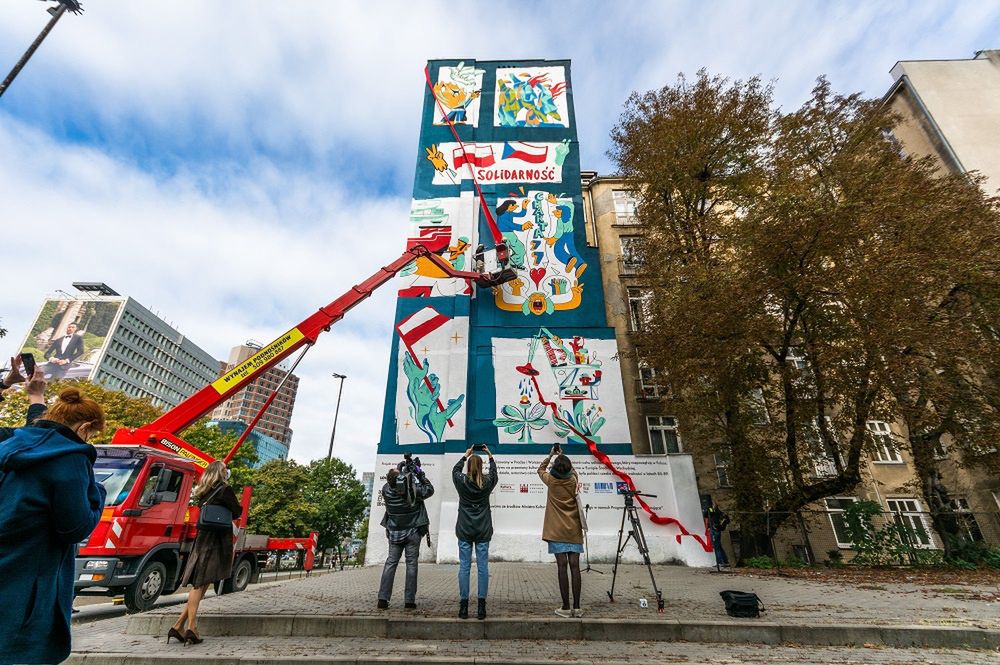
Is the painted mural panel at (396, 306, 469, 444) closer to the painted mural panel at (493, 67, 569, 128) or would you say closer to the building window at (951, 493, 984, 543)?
the painted mural panel at (493, 67, 569, 128)

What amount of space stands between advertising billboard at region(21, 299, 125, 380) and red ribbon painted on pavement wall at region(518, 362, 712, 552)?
9495 cm

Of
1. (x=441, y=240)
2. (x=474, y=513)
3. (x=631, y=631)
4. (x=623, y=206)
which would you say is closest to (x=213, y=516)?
(x=474, y=513)

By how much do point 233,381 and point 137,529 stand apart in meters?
3.34

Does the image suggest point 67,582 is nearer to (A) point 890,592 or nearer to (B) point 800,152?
(A) point 890,592

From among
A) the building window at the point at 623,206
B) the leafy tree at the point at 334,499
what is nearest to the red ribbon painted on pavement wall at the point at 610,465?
the building window at the point at 623,206

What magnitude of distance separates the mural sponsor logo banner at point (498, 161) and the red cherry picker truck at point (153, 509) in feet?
49.9

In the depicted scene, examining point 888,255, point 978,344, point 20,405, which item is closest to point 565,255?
point 888,255

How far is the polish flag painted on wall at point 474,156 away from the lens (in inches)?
915

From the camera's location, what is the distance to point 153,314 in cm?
9369

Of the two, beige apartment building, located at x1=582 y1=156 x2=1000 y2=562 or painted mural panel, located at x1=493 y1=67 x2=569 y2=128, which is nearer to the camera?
beige apartment building, located at x1=582 y1=156 x2=1000 y2=562

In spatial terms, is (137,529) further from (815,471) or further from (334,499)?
(334,499)

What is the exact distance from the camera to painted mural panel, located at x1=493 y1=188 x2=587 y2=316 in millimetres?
19859

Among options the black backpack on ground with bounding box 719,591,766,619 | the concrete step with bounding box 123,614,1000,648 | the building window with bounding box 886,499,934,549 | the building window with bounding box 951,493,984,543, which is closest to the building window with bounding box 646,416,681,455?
the building window with bounding box 886,499,934,549

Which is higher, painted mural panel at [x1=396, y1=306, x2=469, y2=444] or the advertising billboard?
the advertising billboard
